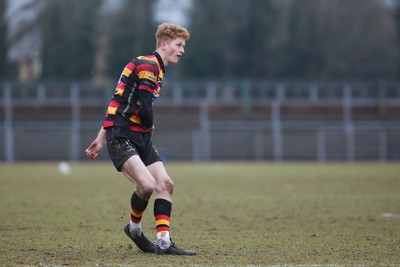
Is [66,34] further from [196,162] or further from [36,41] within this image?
[196,162]

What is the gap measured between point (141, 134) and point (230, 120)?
36.9m

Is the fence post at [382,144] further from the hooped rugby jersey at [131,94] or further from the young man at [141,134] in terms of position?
the hooped rugby jersey at [131,94]

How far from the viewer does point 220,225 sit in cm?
1017

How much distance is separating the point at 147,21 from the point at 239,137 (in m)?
19.9

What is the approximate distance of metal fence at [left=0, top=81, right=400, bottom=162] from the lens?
37.0 meters

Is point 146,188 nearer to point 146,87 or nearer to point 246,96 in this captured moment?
point 146,87

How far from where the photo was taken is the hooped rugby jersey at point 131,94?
289 inches

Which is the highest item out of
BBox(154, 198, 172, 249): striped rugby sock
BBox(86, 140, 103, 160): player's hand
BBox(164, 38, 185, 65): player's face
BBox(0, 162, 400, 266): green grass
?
BBox(164, 38, 185, 65): player's face

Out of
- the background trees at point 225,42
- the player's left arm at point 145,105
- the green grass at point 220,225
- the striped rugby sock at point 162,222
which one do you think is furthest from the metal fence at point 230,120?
the player's left arm at point 145,105

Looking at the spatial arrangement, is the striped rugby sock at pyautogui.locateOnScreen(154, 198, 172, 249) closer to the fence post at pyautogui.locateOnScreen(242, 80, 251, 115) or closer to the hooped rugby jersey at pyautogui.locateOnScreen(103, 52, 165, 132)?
the hooped rugby jersey at pyautogui.locateOnScreen(103, 52, 165, 132)

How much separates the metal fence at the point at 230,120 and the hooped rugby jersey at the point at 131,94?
92.0 feet

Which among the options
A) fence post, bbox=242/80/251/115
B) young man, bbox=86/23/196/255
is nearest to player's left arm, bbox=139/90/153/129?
young man, bbox=86/23/196/255

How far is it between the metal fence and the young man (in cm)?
2787

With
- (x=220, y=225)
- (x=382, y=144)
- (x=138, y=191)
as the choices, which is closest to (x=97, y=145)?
(x=138, y=191)
